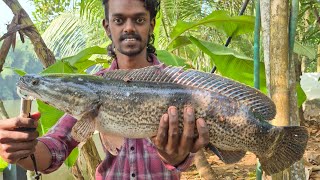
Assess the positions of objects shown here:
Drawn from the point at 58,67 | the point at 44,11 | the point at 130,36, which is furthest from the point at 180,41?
the point at 44,11

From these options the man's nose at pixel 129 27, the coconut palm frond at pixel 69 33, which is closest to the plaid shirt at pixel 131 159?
the man's nose at pixel 129 27

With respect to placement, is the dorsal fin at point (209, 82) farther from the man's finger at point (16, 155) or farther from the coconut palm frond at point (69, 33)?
the coconut palm frond at point (69, 33)

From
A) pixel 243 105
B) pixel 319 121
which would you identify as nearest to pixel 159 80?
pixel 243 105

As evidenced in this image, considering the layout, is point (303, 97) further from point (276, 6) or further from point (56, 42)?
point (56, 42)

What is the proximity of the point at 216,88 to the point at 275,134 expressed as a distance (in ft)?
0.99

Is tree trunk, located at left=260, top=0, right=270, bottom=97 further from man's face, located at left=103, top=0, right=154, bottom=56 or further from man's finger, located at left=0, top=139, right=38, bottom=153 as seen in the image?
man's finger, located at left=0, top=139, right=38, bottom=153

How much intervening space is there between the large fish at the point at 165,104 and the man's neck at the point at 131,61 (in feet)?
1.42

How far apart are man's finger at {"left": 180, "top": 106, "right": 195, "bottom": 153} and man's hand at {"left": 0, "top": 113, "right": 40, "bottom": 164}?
23.6 inches

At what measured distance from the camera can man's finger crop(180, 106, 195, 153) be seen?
165 centimetres

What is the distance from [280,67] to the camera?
223cm

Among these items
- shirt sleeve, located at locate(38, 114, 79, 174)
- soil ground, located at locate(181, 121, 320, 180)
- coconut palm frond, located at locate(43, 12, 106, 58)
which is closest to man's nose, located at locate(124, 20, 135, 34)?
shirt sleeve, located at locate(38, 114, 79, 174)

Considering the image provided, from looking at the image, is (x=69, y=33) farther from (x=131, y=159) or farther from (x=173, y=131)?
(x=173, y=131)

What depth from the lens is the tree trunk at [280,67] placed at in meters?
2.23

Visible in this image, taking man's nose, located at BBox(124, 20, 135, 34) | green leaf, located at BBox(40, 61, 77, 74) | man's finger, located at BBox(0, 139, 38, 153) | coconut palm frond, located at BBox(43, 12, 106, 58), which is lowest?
man's finger, located at BBox(0, 139, 38, 153)
